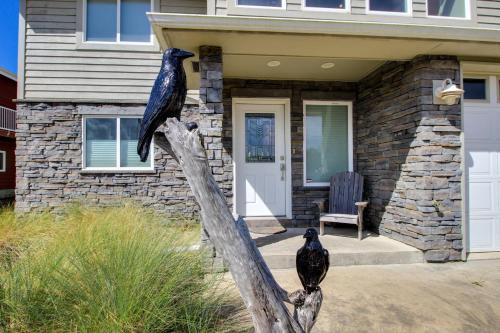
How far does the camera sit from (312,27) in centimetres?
315

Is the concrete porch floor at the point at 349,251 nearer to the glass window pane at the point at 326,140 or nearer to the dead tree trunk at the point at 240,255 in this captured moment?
the glass window pane at the point at 326,140

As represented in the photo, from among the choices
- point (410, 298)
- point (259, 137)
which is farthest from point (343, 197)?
point (410, 298)

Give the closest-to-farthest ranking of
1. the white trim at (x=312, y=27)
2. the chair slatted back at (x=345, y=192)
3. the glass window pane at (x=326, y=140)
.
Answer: the white trim at (x=312, y=27) → the chair slatted back at (x=345, y=192) → the glass window pane at (x=326, y=140)

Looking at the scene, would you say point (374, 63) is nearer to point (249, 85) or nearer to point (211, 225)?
point (249, 85)

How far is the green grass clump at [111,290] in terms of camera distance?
1702mm

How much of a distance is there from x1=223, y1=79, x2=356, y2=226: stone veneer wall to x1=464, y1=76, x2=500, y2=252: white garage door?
1.86 m

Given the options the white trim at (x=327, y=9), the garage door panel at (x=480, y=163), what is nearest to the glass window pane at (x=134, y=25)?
the white trim at (x=327, y=9)

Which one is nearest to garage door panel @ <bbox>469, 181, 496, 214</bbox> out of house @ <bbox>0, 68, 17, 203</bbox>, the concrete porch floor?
the concrete porch floor

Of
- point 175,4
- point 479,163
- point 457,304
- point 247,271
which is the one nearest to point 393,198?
point 479,163

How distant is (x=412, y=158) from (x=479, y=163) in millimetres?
901

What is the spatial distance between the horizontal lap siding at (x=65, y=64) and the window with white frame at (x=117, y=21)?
270mm

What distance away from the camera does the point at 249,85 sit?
4.96 metres

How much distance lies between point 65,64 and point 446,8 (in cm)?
668

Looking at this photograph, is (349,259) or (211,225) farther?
(349,259)
